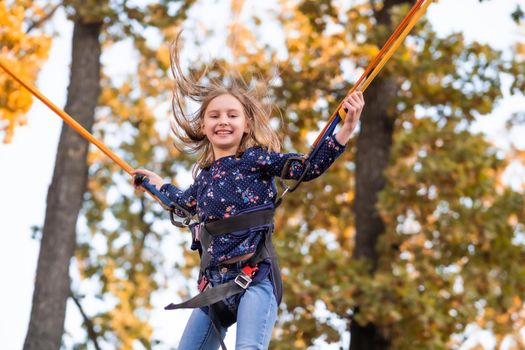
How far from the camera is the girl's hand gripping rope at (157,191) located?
15.4 feet

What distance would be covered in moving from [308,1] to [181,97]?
21.4 ft

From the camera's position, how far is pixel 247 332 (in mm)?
3963

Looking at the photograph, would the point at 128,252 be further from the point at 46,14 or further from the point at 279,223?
the point at 46,14

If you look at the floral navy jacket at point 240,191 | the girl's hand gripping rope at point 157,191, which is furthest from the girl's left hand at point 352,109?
the girl's hand gripping rope at point 157,191

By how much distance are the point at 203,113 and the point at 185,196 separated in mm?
414

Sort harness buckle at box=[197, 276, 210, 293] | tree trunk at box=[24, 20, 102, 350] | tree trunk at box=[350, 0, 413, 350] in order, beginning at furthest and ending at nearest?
tree trunk at box=[350, 0, 413, 350], tree trunk at box=[24, 20, 102, 350], harness buckle at box=[197, 276, 210, 293]

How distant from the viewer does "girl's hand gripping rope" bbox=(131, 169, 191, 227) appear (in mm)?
4684

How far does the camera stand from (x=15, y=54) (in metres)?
10.2

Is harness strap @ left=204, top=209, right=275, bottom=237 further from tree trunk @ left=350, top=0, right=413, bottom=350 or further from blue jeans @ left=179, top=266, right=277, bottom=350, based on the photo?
tree trunk @ left=350, top=0, right=413, bottom=350

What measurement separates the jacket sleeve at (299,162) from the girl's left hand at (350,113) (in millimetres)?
36

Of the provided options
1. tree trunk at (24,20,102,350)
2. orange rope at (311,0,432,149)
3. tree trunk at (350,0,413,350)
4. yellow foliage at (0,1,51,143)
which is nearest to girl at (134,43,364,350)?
orange rope at (311,0,432,149)

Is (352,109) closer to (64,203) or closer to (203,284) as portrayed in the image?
(203,284)

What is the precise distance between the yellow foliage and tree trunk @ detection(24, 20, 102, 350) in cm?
63

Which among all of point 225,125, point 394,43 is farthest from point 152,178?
point 394,43
